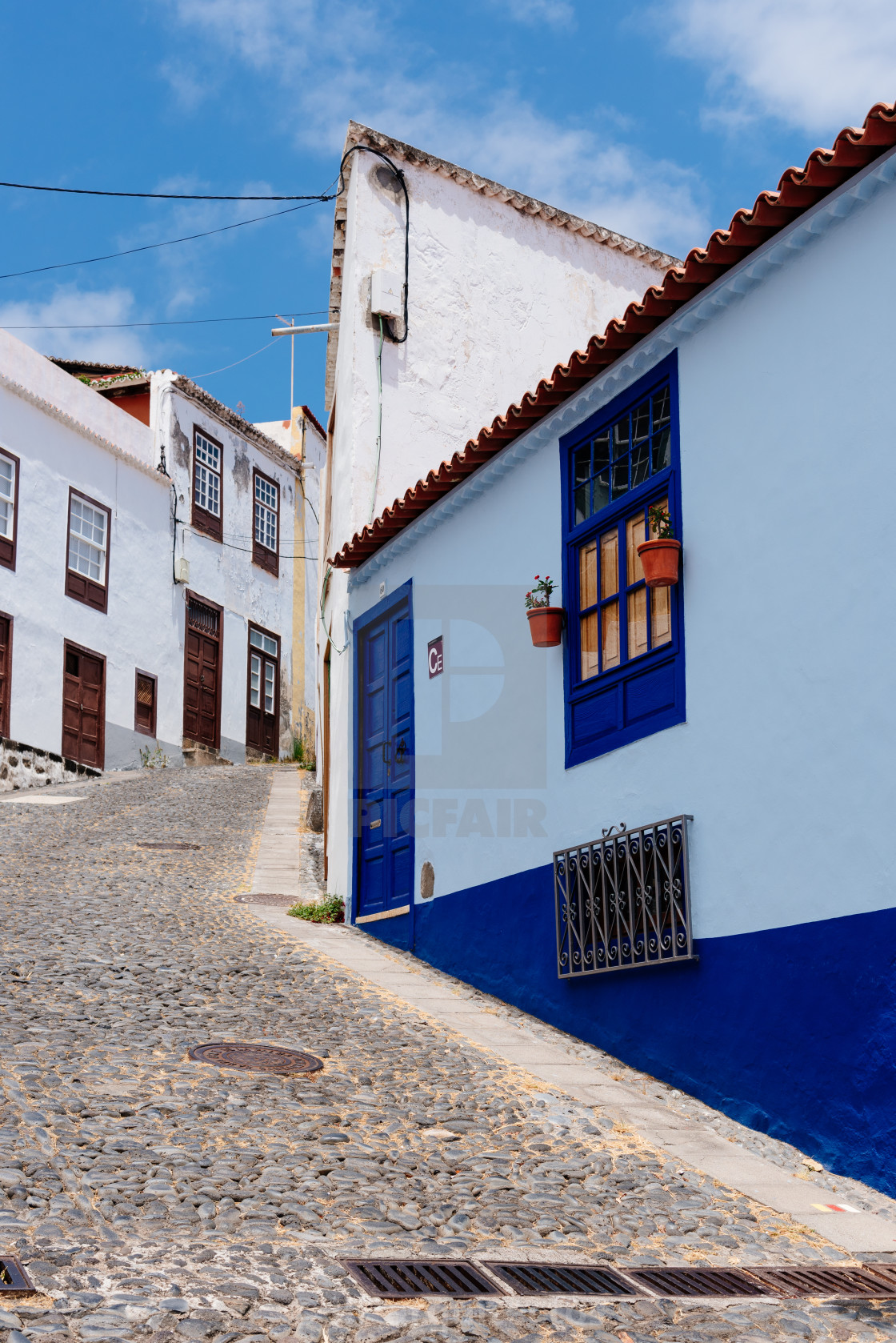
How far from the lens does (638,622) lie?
695 centimetres

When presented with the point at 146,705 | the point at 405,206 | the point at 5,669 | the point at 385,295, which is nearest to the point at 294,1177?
the point at 385,295

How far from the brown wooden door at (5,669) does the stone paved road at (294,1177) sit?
39.4ft

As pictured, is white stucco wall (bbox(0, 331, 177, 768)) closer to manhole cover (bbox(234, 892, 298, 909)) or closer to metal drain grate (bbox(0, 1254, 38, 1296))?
manhole cover (bbox(234, 892, 298, 909))

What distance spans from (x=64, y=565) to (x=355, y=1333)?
764 inches

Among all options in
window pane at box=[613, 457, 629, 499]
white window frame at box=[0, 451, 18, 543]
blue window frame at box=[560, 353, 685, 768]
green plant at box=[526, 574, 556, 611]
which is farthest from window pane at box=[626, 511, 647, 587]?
white window frame at box=[0, 451, 18, 543]

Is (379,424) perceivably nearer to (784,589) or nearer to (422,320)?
(422,320)

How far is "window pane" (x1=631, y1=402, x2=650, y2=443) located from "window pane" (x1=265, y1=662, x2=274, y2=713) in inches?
835

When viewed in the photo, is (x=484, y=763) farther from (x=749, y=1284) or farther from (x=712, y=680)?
(x=749, y=1284)

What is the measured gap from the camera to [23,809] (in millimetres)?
16172

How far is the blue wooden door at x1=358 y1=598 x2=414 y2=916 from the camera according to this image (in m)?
9.63

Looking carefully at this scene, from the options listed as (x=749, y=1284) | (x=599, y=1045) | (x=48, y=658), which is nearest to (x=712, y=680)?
(x=599, y=1045)

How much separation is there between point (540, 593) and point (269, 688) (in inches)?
806

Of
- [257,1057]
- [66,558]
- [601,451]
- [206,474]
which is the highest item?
[206,474]

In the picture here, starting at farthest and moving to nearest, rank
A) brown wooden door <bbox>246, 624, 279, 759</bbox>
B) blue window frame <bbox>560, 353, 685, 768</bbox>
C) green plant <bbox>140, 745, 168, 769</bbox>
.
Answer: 1. brown wooden door <bbox>246, 624, 279, 759</bbox>
2. green plant <bbox>140, 745, 168, 769</bbox>
3. blue window frame <bbox>560, 353, 685, 768</bbox>
